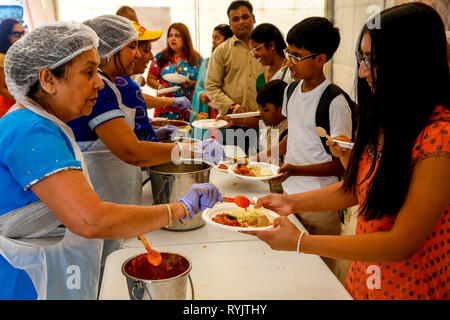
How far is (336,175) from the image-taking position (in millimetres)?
1925

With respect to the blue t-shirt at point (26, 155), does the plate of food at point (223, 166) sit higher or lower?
lower

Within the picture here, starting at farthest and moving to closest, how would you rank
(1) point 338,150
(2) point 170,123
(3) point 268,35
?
(2) point 170,123
(3) point 268,35
(1) point 338,150

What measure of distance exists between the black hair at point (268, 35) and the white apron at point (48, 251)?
210 centimetres

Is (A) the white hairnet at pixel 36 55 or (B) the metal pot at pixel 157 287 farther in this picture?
(A) the white hairnet at pixel 36 55

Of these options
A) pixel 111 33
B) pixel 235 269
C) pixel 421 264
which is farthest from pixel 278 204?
pixel 111 33

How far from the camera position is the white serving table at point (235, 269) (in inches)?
46.9

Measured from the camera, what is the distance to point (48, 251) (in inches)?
51.4

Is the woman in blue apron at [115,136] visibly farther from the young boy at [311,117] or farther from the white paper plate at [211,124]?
the white paper plate at [211,124]

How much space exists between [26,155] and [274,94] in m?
1.83

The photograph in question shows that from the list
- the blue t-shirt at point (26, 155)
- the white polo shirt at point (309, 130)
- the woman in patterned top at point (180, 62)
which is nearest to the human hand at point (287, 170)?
the white polo shirt at point (309, 130)

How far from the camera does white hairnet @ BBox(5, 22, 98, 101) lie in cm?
120

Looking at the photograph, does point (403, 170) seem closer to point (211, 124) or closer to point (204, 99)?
point (211, 124)

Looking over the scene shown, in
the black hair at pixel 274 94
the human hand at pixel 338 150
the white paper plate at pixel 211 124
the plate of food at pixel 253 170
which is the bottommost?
the plate of food at pixel 253 170

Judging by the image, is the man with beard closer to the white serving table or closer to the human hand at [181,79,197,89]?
the human hand at [181,79,197,89]
